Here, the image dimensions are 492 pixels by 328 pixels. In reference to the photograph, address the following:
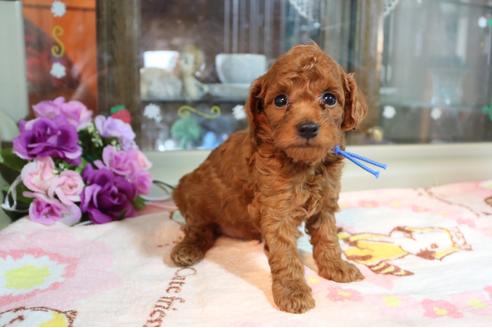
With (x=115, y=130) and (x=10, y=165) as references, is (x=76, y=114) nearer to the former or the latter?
(x=115, y=130)

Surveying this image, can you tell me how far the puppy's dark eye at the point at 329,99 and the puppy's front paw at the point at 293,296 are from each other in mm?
510

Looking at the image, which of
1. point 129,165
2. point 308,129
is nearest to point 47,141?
point 129,165

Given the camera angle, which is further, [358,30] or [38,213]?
[358,30]

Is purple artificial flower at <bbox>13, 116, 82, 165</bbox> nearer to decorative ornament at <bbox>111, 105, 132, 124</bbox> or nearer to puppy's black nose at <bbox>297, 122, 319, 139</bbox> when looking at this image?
decorative ornament at <bbox>111, 105, 132, 124</bbox>

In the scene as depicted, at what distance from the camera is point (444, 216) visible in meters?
2.07

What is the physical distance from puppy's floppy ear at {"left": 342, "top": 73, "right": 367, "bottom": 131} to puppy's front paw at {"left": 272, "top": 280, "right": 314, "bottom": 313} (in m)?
0.48

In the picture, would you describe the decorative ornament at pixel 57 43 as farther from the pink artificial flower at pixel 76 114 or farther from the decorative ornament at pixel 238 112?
the decorative ornament at pixel 238 112

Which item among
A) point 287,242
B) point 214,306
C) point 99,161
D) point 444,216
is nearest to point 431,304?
point 287,242

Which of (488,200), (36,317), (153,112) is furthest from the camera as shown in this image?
(153,112)

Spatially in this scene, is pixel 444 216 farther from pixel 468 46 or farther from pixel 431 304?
pixel 468 46

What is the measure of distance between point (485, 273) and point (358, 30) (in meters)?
1.77

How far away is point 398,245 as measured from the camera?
177 centimetres

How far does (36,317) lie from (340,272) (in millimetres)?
865

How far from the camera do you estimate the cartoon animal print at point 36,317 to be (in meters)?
1.17
